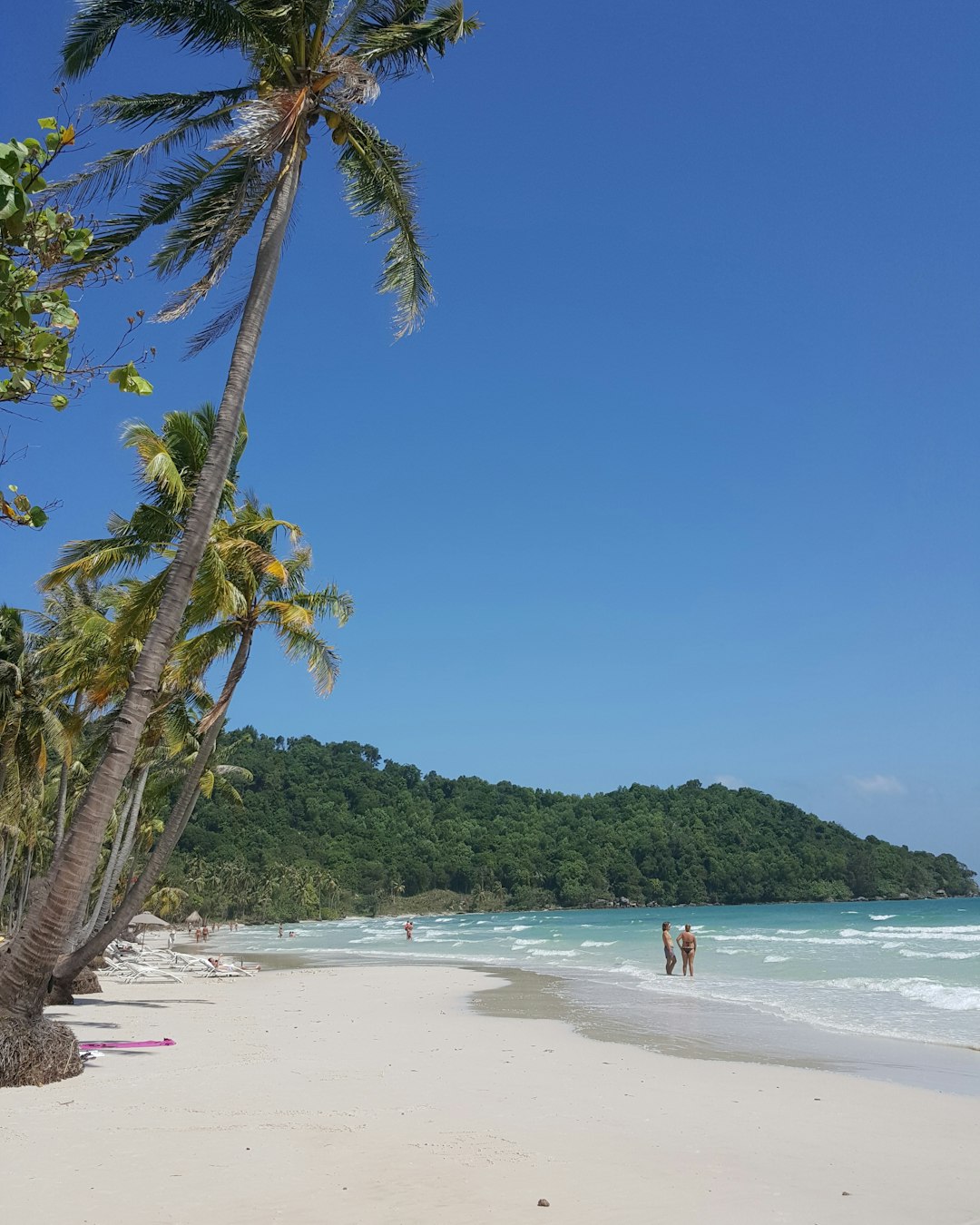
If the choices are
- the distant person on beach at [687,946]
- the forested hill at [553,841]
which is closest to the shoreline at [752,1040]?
the distant person on beach at [687,946]

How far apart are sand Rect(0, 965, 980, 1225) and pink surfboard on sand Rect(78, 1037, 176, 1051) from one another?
0.95 feet

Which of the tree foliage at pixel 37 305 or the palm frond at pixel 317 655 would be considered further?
the palm frond at pixel 317 655

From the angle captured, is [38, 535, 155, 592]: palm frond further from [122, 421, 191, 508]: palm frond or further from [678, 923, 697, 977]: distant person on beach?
[678, 923, 697, 977]: distant person on beach

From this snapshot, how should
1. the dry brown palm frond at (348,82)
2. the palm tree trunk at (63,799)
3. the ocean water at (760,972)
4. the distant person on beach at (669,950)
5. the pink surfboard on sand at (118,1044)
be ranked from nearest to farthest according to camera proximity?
1. the dry brown palm frond at (348,82)
2. the pink surfboard on sand at (118,1044)
3. the ocean water at (760,972)
4. the palm tree trunk at (63,799)
5. the distant person on beach at (669,950)

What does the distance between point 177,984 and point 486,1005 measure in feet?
26.6

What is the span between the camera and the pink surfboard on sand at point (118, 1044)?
10203 mm

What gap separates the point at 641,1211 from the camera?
504 centimetres

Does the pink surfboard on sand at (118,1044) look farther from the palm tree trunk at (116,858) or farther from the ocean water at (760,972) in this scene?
the ocean water at (760,972)

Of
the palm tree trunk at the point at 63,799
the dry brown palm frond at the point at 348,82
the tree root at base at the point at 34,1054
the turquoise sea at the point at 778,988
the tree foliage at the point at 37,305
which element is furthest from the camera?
the palm tree trunk at the point at 63,799

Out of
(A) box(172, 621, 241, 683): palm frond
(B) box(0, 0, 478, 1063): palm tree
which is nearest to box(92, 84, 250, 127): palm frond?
(B) box(0, 0, 478, 1063): palm tree

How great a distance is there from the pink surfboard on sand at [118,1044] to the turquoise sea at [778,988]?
20.6ft

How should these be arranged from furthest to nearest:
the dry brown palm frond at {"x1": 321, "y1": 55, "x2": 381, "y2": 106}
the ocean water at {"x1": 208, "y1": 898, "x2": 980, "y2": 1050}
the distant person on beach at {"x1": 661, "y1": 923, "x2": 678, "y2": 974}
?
the distant person on beach at {"x1": 661, "y1": 923, "x2": 678, "y2": 974} → the ocean water at {"x1": 208, "y1": 898, "x2": 980, "y2": 1050} → the dry brown palm frond at {"x1": 321, "y1": 55, "x2": 381, "y2": 106}

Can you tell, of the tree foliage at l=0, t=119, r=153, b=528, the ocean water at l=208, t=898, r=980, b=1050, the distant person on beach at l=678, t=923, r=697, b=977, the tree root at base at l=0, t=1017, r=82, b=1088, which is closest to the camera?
the tree foliage at l=0, t=119, r=153, b=528

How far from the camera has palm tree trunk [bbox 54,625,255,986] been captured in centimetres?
1285
